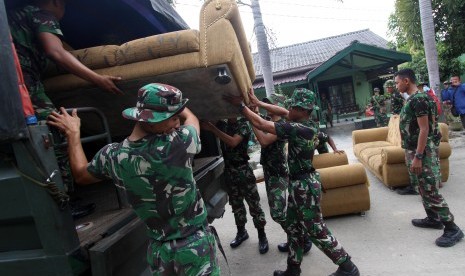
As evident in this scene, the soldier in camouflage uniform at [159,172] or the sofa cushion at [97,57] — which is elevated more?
the sofa cushion at [97,57]

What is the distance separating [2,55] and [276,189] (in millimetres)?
2447

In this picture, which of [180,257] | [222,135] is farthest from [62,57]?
[222,135]

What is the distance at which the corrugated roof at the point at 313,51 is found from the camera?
15.6 m

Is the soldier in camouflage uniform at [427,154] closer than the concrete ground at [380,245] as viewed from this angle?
No

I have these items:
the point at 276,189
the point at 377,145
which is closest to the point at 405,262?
the point at 276,189

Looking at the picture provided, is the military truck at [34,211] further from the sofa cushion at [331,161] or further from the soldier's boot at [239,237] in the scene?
the sofa cushion at [331,161]

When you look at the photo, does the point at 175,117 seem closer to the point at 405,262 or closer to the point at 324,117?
the point at 405,262

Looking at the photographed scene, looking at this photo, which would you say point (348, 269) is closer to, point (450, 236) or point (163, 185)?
point (450, 236)

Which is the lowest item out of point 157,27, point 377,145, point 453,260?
point 453,260

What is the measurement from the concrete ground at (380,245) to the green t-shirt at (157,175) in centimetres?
174

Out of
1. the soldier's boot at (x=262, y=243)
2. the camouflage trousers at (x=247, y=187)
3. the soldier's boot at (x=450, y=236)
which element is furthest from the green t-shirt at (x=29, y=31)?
the soldier's boot at (x=450, y=236)

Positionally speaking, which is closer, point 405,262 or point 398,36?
point 405,262

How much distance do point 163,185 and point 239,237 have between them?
2.40m

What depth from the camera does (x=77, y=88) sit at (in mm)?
2117
